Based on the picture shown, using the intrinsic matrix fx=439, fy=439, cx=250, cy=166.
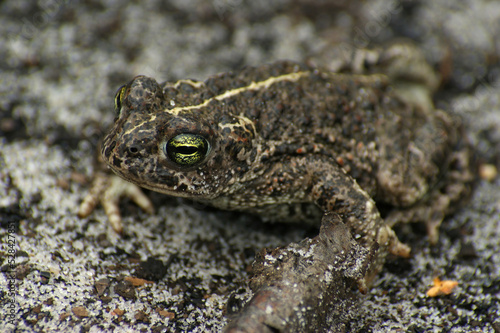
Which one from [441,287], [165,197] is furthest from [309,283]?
[165,197]

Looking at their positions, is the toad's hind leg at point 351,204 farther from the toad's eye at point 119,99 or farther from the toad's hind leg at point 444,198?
the toad's eye at point 119,99

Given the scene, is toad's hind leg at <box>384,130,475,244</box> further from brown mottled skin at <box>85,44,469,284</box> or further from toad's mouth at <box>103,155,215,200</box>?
toad's mouth at <box>103,155,215,200</box>

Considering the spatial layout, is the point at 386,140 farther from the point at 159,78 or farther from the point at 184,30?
the point at 184,30

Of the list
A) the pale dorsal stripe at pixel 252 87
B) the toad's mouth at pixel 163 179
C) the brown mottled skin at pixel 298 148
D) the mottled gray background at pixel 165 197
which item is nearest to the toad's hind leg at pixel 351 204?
the brown mottled skin at pixel 298 148

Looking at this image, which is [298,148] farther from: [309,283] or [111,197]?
[111,197]

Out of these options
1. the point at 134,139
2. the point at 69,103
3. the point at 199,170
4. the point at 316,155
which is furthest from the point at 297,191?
the point at 69,103
